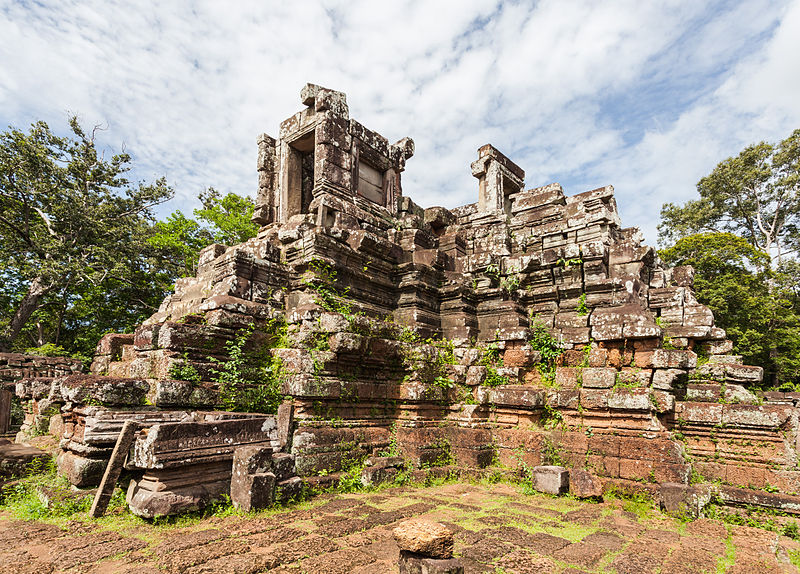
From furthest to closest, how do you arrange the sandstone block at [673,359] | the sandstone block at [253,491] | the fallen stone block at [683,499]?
the sandstone block at [673,359] < the fallen stone block at [683,499] < the sandstone block at [253,491]

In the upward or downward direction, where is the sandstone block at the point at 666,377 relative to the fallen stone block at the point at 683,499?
upward

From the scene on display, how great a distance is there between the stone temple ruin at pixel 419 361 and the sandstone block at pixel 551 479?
1.0 inches

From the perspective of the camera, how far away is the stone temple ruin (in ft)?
16.7

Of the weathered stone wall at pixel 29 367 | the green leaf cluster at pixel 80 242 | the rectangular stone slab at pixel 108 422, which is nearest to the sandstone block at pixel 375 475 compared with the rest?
the rectangular stone slab at pixel 108 422

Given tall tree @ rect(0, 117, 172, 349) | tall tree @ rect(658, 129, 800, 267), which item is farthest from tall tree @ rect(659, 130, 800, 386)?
tall tree @ rect(0, 117, 172, 349)

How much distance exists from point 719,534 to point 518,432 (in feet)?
9.16

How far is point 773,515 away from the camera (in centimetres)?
494

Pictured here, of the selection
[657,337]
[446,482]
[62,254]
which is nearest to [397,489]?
[446,482]

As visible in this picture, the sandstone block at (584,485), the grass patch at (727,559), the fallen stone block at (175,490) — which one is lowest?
the grass patch at (727,559)

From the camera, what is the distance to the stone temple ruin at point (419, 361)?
5098mm

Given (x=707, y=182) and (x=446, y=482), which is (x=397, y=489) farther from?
(x=707, y=182)

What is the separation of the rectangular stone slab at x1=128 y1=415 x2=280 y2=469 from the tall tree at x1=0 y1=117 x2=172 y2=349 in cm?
1801

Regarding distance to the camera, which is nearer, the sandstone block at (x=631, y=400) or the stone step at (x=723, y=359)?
the sandstone block at (x=631, y=400)

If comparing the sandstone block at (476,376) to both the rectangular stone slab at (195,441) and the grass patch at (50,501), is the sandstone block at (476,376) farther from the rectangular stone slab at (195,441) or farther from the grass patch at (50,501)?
the grass patch at (50,501)
